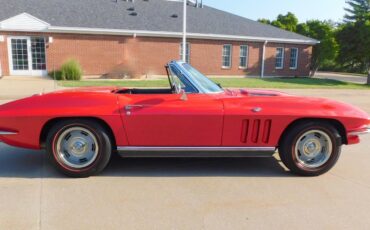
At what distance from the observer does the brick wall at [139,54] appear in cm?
2067

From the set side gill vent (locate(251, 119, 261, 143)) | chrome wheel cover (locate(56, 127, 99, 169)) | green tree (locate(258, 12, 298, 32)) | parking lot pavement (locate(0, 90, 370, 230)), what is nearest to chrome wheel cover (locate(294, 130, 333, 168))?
parking lot pavement (locate(0, 90, 370, 230))

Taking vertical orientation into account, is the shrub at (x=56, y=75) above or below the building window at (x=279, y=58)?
below

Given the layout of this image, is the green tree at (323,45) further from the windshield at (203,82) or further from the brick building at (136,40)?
the windshield at (203,82)

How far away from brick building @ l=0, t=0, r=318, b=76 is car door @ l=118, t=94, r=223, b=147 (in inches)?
709

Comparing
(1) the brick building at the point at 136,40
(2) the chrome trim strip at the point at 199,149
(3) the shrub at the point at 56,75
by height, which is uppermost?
(1) the brick building at the point at 136,40

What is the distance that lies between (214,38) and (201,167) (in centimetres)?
2046

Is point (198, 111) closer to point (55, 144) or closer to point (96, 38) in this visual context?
point (55, 144)

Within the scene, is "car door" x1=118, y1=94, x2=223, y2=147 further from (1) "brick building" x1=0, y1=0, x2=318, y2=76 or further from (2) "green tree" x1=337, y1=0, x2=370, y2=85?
(2) "green tree" x1=337, y1=0, x2=370, y2=85

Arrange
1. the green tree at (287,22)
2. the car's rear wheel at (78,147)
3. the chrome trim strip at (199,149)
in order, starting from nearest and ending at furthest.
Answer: the car's rear wheel at (78,147), the chrome trim strip at (199,149), the green tree at (287,22)

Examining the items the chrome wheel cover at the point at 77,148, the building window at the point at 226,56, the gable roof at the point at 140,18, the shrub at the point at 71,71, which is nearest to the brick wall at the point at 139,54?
the building window at the point at 226,56

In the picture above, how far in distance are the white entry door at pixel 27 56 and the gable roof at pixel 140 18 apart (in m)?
1.29

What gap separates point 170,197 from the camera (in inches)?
143

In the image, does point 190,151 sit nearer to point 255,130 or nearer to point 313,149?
point 255,130

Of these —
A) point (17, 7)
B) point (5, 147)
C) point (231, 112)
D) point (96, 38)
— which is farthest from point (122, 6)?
point (231, 112)
